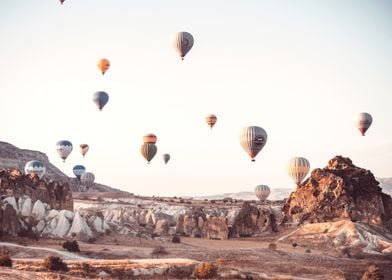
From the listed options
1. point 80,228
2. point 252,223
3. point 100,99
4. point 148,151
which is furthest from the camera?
point 148,151

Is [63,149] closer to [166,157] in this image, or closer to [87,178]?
[166,157]

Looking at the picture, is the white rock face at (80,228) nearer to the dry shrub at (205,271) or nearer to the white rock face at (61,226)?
the white rock face at (61,226)

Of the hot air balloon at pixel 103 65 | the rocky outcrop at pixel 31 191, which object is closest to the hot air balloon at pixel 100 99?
the hot air balloon at pixel 103 65

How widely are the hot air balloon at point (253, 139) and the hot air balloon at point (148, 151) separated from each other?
32383 mm

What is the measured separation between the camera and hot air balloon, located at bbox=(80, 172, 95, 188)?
166 meters

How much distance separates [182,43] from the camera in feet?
294

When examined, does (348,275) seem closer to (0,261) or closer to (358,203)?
(0,261)

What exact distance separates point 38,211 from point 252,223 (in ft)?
111

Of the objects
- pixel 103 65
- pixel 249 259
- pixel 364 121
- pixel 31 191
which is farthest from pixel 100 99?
pixel 249 259

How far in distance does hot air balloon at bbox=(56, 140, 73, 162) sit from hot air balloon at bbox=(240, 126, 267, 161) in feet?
187

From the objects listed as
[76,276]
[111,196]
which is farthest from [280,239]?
[111,196]

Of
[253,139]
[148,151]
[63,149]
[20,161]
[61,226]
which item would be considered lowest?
[61,226]

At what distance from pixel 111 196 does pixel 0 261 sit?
105 meters

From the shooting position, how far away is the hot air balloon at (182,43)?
8962 centimetres
